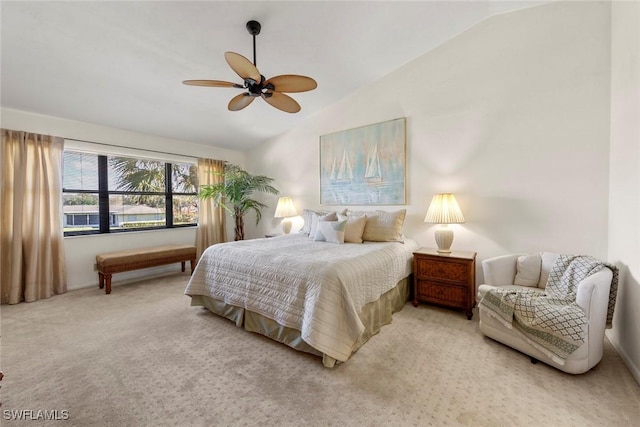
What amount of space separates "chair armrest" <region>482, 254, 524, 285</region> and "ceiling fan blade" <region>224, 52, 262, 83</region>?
2778 mm

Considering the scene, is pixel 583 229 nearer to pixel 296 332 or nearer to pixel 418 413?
pixel 418 413

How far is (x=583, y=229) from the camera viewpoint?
2.48 meters

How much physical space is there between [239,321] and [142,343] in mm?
803

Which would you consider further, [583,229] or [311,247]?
[311,247]

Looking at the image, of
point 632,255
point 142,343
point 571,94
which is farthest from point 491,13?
point 142,343

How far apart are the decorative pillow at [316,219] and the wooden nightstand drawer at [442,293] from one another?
1321 millimetres

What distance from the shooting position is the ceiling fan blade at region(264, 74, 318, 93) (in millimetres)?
2154

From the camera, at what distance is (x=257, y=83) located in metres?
2.24

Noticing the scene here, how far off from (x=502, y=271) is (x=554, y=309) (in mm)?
Result: 760

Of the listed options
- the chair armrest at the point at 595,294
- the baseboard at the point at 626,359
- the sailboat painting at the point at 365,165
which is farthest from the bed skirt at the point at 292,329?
the baseboard at the point at 626,359

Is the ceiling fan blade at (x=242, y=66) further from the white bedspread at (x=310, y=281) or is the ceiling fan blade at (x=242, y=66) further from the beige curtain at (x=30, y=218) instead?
the beige curtain at (x=30, y=218)

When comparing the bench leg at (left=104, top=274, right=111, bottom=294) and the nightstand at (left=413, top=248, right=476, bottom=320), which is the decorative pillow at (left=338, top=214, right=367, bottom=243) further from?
the bench leg at (left=104, top=274, right=111, bottom=294)

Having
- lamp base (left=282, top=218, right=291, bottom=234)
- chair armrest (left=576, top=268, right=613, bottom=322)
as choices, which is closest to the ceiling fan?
lamp base (left=282, top=218, right=291, bottom=234)

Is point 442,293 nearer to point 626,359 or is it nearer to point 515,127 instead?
point 626,359
